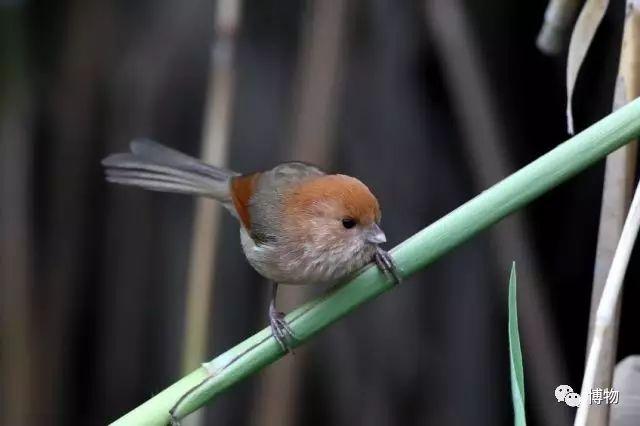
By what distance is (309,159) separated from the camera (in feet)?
6.09

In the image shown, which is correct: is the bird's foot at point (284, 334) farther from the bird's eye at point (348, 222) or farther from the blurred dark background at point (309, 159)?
the blurred dark background at point (309, 159)

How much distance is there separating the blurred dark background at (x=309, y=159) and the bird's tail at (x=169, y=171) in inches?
11.5

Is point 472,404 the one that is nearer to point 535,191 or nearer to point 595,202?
point 595,202

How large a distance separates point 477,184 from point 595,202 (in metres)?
0.31

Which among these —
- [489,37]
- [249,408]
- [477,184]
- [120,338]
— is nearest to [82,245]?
[120,338]

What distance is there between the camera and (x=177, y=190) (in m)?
1.61

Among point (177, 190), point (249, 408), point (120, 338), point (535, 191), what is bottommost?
point (249, 408)

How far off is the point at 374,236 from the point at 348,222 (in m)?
0.05

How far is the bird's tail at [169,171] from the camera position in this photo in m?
1.62

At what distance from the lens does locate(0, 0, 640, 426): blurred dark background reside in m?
1.91

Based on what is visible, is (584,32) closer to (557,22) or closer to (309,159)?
(557,22)

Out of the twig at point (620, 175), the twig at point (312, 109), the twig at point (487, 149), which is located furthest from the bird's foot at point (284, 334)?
the twig at point (487, 149)

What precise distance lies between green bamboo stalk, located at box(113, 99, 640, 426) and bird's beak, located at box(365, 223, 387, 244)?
212 mm

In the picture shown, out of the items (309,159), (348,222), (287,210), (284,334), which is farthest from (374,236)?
(309,159)
